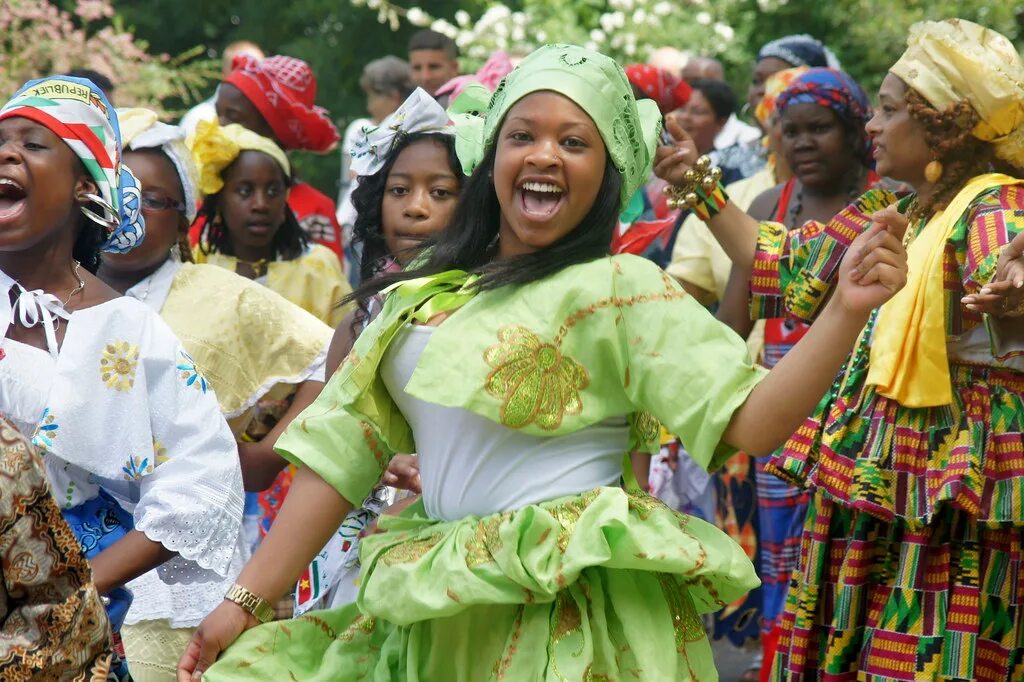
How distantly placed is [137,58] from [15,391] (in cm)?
1018

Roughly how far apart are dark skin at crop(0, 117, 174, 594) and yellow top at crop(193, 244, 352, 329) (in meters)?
2.73

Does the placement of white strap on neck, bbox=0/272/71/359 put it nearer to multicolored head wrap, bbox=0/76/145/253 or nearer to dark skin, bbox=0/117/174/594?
dark skin, bbox=0/117/174/594

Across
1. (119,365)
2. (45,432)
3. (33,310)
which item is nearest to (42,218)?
(33,310)

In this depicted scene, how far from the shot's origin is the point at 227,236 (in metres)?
7.00

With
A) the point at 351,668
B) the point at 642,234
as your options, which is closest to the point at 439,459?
the point at 351,668

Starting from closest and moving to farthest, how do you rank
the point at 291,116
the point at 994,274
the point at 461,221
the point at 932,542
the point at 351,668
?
the point at 351,668 < the point at 461,221 < the point at 994,274 < the point at 932,542 < the point at 291,116

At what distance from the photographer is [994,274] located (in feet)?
14.4

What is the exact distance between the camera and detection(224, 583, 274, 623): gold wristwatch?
3.54 m

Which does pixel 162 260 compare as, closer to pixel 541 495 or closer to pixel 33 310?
pixel 33 310

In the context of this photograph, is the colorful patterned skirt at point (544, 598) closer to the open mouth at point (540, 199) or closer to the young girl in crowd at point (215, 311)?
the open mouth at point (540, 199)

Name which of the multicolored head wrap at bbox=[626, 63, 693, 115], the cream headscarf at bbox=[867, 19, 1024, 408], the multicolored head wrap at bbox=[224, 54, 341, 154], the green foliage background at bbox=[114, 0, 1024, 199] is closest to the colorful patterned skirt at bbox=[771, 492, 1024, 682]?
the cream headscarf at bbox=[867, 19, 1024, 408]

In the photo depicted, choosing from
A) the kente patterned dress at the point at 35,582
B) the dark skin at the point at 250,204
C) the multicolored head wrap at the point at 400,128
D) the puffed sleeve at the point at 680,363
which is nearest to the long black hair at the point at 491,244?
the puffed sleeve at the point at 680,363

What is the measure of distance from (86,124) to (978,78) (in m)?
2.47

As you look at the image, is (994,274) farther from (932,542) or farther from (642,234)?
(642,234)
